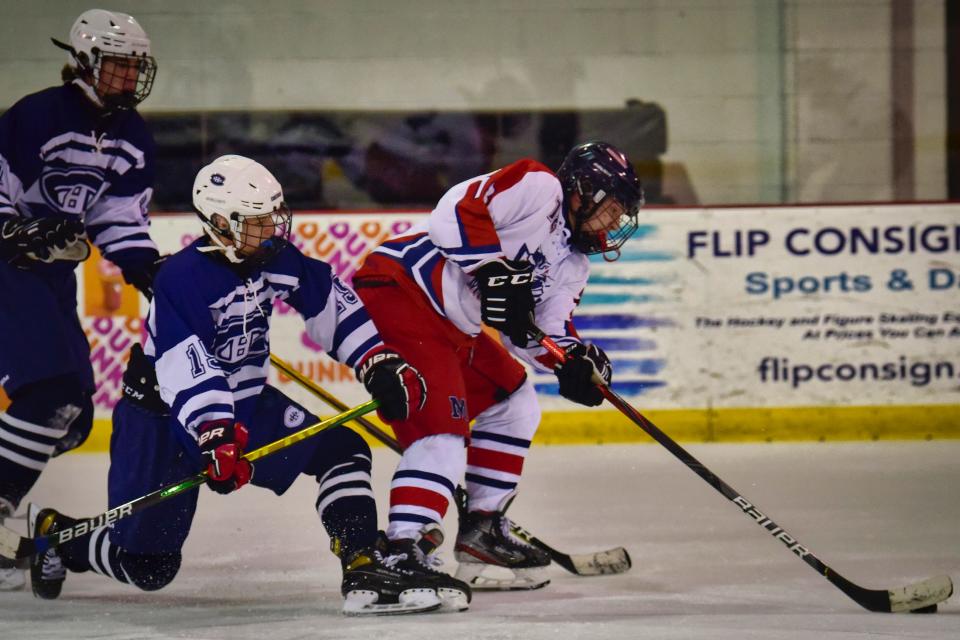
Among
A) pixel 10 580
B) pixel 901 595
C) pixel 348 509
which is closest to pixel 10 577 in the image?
pixel 10 580

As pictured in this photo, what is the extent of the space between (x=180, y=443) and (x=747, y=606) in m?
1.16

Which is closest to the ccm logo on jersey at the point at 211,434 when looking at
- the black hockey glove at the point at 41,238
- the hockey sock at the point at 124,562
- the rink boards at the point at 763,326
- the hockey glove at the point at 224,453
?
the hockey glove at the point at 224,453

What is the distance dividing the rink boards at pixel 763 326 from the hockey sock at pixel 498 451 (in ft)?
6.95

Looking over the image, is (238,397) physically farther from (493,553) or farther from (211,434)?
(493,553)

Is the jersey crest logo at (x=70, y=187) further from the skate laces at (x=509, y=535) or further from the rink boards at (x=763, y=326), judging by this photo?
the rink boards at (x=763, y=326)

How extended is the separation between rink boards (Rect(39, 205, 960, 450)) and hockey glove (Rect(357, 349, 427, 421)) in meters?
2.54

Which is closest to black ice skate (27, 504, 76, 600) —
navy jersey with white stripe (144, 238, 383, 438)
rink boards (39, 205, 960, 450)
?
navy jersey with white stripe (144, 238, 383, 438)

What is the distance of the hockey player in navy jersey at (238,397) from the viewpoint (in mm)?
2949

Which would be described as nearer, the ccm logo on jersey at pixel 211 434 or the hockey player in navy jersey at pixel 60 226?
the ccm logo on jersey at pixel 211 434

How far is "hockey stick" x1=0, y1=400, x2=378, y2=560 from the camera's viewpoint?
9.68ft

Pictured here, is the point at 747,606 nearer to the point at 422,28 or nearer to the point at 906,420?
the point at 906,420

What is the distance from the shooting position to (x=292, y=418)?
3.12 m

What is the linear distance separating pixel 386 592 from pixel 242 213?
76 cm

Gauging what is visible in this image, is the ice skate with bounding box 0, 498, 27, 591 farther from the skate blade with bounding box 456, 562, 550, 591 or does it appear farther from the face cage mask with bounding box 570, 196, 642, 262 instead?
the face cage mask with bounding box 570, 196, 642, 262
